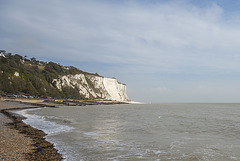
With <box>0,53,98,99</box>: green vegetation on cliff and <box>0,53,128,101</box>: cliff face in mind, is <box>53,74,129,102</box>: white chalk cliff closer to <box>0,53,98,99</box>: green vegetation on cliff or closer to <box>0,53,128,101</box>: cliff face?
<box>0,53,128,101</box>: cliff face

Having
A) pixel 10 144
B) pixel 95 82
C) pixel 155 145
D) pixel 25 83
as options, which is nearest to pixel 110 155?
pixel 155 145

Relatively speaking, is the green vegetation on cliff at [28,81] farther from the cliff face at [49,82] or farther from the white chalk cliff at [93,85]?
the white chalk cliff at [93,85]

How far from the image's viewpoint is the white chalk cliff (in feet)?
432

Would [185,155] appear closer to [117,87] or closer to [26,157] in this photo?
[26,157]

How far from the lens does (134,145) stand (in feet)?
43.2

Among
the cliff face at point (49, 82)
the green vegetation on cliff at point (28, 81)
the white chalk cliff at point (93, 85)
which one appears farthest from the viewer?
the white chalk cliff at point (93, 85)

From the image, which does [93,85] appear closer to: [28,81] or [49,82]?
[49,82]

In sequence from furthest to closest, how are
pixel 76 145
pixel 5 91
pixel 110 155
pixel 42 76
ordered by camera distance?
1. pixel 42 76
2. pixel 5 91
3. pixel 76 145
4. pixel 110 155

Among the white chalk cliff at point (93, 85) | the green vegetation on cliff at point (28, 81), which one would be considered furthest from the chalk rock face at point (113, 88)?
the green vegetation on cliff at point (28, 81)

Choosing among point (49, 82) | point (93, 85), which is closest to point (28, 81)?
point (49, 82)

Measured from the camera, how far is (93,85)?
15725cm

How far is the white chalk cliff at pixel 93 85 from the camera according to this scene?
132 m

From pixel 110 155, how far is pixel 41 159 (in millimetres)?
3480

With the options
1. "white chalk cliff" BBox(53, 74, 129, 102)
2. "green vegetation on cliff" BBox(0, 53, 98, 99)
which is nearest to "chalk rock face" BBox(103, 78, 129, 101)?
"white chalk cliff" BBox(53, 74, 129, 102)
